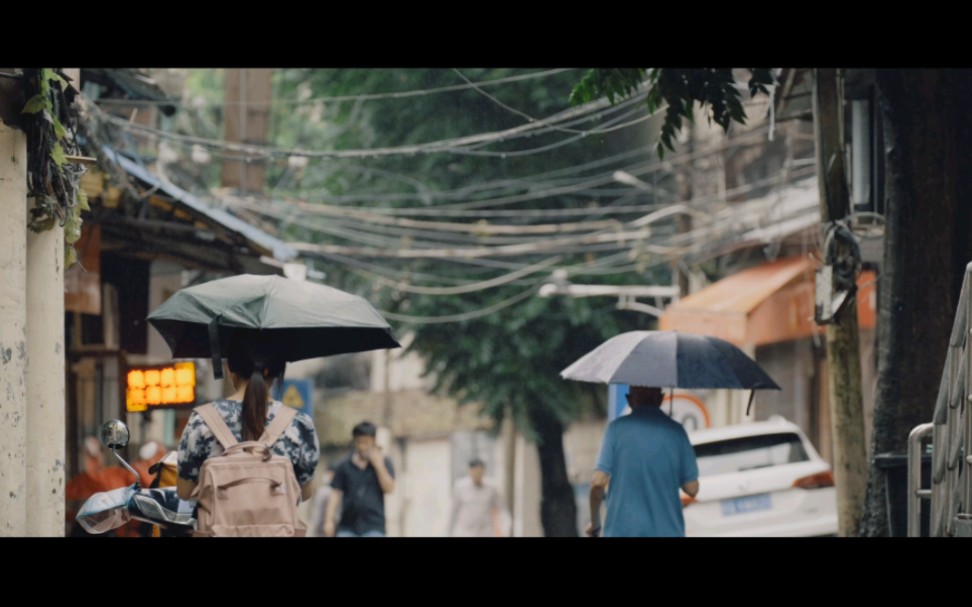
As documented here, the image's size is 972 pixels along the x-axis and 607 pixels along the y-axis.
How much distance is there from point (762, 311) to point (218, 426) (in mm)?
13138

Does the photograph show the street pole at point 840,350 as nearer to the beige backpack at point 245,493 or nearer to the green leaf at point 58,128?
the green leaf at point 58,128

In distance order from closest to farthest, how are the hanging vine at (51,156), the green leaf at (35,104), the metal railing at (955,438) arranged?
the metal railing at (955,438), the green leaf at (35,104), the hanging vine at (51,156)

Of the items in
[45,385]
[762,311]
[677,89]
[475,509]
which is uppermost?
[677,89]

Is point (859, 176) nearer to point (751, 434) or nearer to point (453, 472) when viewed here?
point (751, 434)

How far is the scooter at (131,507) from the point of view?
5895mm

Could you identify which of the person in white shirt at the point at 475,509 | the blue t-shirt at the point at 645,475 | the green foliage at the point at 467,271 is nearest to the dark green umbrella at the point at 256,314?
the blue t-shirt at the point at 645,475

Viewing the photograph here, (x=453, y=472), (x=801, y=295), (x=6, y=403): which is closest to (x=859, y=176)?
(x=801, y=295)

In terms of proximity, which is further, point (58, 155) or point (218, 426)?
point (58, 155)

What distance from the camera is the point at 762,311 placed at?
709 inches

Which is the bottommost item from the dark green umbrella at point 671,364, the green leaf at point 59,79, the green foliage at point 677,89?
the dark green umbrella at point 671,364

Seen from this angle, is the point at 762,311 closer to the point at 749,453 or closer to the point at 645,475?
the point at 749,453

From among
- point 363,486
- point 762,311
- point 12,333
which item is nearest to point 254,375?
point 12,333

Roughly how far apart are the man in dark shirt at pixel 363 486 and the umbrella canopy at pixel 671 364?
3.20m

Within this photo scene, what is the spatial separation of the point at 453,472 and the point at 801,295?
1857cm
